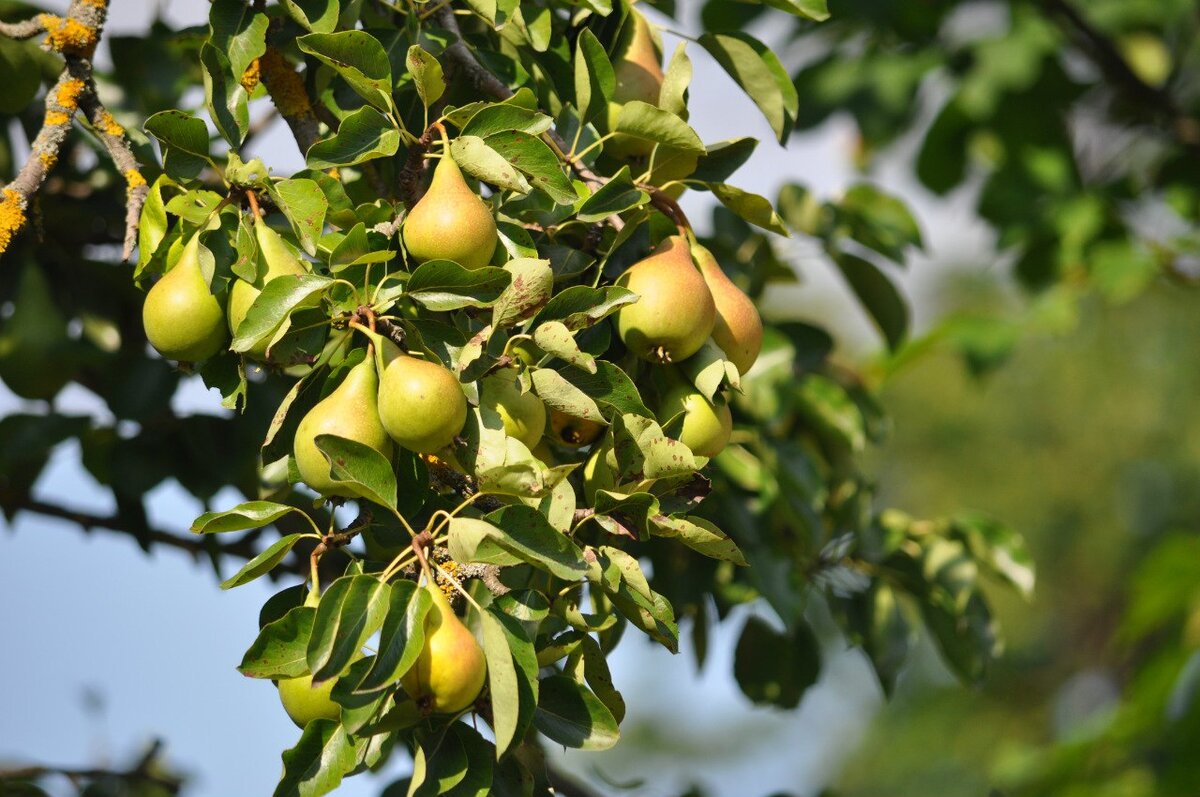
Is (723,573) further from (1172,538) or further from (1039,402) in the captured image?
(1039,402)

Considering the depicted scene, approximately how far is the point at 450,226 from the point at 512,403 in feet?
0.34

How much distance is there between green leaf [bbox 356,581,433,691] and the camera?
2.07 feet

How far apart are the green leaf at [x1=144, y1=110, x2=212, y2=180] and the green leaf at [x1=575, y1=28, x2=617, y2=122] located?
9.3 inches

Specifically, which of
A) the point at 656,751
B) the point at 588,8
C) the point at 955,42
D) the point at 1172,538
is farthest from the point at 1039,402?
the point at 588,8

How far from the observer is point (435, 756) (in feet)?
2.28

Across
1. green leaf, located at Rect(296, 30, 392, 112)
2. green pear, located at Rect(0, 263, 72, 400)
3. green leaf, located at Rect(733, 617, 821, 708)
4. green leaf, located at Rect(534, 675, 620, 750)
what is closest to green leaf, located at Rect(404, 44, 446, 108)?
green leaf, located at Rect(296, 30, 392, 112)

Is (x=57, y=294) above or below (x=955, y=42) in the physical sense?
above

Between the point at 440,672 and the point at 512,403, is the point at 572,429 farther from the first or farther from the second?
the point at 440,672

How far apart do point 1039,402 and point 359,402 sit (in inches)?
438

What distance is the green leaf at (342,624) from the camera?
2.07 feet

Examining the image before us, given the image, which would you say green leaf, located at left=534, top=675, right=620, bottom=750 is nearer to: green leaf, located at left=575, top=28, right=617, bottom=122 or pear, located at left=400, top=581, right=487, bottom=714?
pear, located at left=400, top=581, right=487, bottom=714

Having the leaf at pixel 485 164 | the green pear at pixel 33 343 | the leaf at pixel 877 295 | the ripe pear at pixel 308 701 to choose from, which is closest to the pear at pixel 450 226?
the leaf at pixel 485 164

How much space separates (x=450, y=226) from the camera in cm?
70

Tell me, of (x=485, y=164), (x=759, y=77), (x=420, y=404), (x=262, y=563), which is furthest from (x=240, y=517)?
(x=759, y=77)
